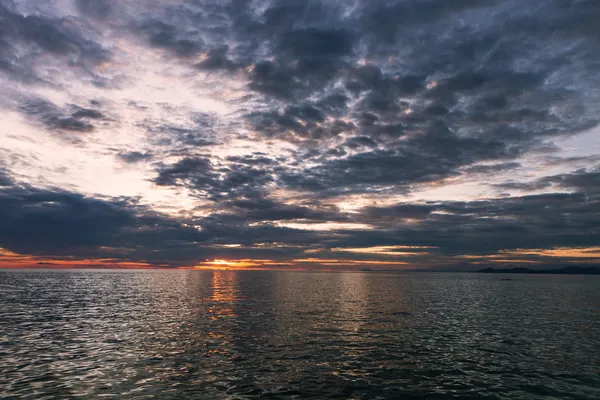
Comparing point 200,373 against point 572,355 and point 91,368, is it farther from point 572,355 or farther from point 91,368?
point 572,355

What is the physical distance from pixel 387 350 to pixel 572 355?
1669cm

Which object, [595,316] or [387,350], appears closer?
[387,350]

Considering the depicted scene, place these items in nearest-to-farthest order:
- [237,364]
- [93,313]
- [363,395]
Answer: [363,395] < [237,364] < [93,313]

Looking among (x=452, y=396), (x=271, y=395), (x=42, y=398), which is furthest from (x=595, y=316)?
(x=42, y=398)

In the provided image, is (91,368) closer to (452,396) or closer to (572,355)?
(452,396)

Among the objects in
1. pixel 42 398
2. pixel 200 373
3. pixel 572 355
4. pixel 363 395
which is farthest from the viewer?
pixel 572 355

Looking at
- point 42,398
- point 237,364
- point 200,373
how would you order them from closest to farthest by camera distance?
point 42,398 < point 200,373 < point 237,364

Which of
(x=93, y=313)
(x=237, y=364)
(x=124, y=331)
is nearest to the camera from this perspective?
(x=237, y=364)

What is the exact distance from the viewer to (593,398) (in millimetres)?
23859

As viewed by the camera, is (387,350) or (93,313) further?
(93,313)

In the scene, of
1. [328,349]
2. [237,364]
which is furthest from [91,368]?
[328,349]

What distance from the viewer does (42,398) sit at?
22203 mm

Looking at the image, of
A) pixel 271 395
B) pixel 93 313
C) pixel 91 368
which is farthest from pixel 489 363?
pixel 93 313

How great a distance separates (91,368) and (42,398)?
6.44 metres
